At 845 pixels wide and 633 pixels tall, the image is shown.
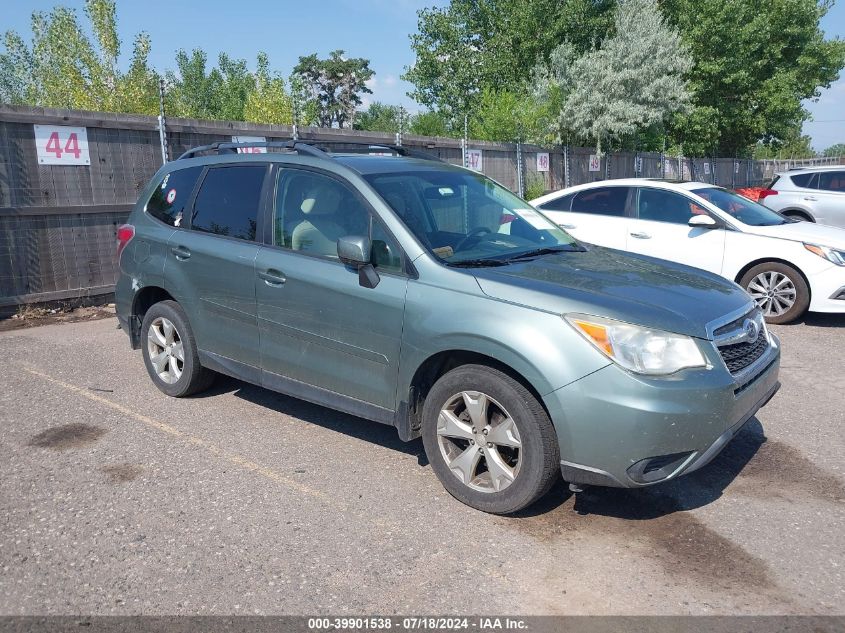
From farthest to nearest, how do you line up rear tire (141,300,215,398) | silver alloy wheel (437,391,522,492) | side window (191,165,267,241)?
1. rear tire (141,300,215,398)
2. side window (191,165,267,241)
3. silver alloy wheel (437,391,522,492)

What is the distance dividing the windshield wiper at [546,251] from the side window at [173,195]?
260 cm

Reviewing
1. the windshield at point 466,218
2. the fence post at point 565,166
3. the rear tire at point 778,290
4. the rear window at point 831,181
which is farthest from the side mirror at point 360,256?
the fence post at point 565,166

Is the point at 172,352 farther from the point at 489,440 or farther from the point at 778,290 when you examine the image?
the point at 778,290

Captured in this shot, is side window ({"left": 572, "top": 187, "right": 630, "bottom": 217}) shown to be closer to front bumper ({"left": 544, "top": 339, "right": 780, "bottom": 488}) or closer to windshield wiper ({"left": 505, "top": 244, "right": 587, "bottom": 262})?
windshield wiper ({"left": 505, "top": 244, "right": 587, "bottom": 262})

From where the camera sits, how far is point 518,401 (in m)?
3.47

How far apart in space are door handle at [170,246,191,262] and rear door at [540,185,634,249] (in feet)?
17.2

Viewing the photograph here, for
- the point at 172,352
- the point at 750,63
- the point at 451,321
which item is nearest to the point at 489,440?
the point at 451,321

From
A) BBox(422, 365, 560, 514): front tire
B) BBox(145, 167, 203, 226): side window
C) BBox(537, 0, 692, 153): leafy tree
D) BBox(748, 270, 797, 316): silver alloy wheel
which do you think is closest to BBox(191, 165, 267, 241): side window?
BBox(145, 167, 203, 226): side window

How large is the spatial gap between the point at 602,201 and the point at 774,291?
2.32m

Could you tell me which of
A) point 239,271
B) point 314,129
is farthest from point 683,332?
point 314,129

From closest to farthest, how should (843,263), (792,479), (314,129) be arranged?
(792,479)
(843,263)
(314,129)

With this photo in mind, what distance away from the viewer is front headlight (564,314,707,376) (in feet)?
11.0

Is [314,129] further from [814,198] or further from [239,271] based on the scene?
[814,198]

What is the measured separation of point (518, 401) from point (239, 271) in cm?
223
